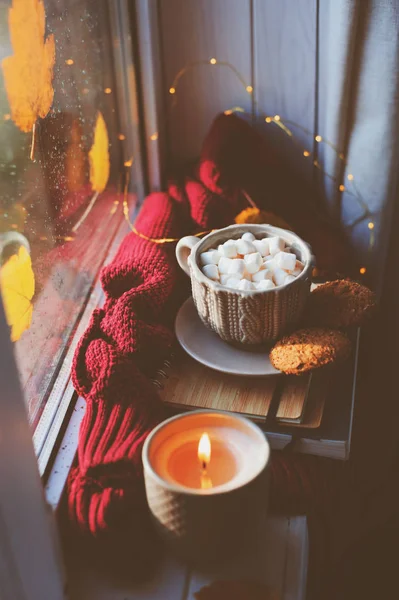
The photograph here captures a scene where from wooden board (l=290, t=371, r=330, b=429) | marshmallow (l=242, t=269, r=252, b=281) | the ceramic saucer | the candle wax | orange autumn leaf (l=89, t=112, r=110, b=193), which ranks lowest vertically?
wooden board (l=290, t=371, r=330, b=429)

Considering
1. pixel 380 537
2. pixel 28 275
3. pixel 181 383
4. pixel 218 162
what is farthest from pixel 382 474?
pixel 28 275

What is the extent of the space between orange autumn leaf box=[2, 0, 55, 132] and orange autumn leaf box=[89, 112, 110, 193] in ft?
0.70

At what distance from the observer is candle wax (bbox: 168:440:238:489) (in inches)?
23.4

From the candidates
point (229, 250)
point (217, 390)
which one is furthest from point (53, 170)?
point (217, 390)

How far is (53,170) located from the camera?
2.63 feet

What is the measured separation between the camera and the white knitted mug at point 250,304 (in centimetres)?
73

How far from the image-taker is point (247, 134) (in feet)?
3.40

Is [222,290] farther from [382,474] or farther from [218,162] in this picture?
[382,474]

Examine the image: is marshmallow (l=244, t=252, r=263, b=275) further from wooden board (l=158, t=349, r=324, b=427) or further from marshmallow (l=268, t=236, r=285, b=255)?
wooden board (l=158, t=349, r=324, b=427)

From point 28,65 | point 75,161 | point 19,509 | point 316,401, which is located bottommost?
point 316,401

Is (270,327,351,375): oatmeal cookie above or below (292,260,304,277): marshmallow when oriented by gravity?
below

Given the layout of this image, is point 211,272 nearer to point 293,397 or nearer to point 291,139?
point 293,397

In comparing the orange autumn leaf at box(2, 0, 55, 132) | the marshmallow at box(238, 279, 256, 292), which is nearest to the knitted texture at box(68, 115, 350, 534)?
the marshmallow at box(238, 279, 256, 292)

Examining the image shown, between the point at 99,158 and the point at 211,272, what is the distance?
13.9 inches
